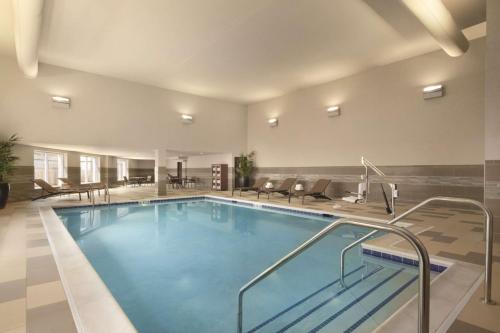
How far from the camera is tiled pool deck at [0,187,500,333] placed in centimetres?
169

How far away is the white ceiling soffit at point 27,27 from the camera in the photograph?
12.1 feet

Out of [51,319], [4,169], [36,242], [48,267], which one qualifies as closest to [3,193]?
[4,169]

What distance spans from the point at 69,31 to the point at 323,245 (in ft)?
22.3

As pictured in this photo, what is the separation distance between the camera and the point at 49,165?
10727 millimetres

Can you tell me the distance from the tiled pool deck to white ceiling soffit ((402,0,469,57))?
3468 millimetres

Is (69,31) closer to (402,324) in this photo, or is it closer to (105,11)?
(105,11)

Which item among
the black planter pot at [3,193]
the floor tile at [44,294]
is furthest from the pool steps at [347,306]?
the black planter pot at [3,193]

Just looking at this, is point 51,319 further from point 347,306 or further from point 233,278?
point 347,306

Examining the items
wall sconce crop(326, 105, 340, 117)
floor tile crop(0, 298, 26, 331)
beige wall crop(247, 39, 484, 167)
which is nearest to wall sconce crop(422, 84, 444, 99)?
beige wall crop(247, 39, 484, 167)

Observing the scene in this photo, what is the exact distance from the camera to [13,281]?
90.7 inches

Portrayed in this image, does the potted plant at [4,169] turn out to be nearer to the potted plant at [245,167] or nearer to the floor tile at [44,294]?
the floor tile at [44,294]

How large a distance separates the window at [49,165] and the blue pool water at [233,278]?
22.4 ft

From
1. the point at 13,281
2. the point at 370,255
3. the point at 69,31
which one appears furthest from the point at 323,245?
the point at 69,31

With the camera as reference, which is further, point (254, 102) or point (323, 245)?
point (254, 102)
